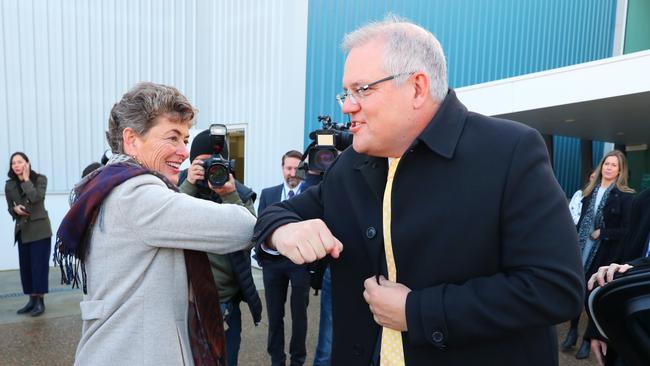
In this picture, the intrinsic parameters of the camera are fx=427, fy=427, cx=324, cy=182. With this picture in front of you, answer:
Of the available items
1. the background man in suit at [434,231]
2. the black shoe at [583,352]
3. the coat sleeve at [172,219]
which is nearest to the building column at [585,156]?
the black shoe at [583,352]

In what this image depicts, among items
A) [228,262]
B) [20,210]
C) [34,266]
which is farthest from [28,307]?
[228,262]

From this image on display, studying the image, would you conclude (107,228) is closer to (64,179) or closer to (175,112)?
(175,112)

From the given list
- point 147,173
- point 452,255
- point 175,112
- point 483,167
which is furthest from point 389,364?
point 175,112

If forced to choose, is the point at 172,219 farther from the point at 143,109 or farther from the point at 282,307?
the point at 282,307

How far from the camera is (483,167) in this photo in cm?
113

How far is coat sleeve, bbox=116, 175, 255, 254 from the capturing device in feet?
4.52

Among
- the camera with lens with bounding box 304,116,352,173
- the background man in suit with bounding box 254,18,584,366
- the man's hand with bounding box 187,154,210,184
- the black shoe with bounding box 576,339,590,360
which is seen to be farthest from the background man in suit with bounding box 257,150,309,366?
the black shoe with bounding box 576,339,590,360

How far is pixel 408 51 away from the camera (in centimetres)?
120

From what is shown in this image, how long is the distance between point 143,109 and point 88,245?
1.70ft

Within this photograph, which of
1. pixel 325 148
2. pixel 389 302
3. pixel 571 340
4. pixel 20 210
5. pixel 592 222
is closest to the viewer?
pixel 389 302

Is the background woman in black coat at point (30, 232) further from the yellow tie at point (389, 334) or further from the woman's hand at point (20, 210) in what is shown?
the yellow tie at point (389, 334)

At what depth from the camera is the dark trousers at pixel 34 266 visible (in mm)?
5191

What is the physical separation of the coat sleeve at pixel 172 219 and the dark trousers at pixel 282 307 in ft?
7.99

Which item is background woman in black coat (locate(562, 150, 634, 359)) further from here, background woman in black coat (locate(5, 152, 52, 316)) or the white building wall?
background woman in black coat (locate(5, 152, 52, 316))
